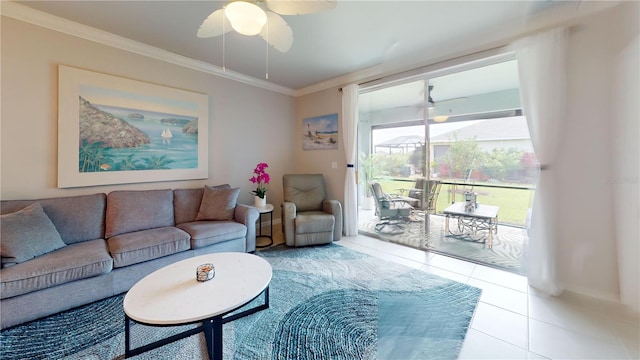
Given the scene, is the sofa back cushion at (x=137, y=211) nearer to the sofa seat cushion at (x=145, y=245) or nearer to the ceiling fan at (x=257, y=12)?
the sofa seat cushion at (x=145, y=245)

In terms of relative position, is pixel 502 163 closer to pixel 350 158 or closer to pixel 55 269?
pixel 350 158

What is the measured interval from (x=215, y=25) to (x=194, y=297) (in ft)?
5.98

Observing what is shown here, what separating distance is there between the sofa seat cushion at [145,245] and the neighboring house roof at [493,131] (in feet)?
10.3

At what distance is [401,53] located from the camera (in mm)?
2895

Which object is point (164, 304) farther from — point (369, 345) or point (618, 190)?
point (618, 190)

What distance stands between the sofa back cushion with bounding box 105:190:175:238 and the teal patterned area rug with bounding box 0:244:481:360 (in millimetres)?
718

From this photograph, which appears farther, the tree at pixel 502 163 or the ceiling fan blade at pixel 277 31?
the tree at pixel 502 163

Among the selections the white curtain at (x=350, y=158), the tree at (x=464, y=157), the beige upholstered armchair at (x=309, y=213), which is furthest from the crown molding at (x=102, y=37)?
the tree at (x=464, y=157)

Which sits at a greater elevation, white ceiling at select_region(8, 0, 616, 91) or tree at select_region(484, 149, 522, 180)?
white ceiling at select_region(8, 0, 616, 91)

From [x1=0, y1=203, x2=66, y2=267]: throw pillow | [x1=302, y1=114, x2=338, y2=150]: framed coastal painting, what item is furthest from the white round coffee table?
[x1=302, y1=114, x2=338, y2=150]: framed coastal painting

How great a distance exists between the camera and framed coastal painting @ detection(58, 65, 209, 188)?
93.4 inches

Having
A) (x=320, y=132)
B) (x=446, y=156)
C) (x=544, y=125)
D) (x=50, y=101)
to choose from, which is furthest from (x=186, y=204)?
(x=544, y=125)

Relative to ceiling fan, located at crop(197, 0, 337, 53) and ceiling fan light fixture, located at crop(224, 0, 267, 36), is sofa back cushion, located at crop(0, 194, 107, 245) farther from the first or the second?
ceiling fan light fixture, located at crop(224, 0, 267, 36)

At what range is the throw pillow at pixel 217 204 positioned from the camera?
2883mm
